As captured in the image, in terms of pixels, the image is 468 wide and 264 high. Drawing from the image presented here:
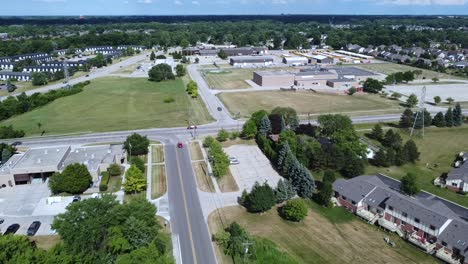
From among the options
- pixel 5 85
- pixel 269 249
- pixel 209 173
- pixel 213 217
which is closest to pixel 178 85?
pixel 5 85

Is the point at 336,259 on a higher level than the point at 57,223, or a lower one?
lower

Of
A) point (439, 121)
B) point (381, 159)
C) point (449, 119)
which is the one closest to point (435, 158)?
point (381, 159)

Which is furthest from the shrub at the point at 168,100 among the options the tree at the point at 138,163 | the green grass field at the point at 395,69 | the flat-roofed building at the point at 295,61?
the green grass field at the point at 395,69

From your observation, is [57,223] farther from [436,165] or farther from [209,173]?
[436,165]

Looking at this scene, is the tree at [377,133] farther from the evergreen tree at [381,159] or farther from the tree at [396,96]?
the tree at [396,96]

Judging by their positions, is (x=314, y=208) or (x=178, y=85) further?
(x=178, y=85)

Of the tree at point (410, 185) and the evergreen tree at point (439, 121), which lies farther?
the evergreen tree at point (439, 121)
